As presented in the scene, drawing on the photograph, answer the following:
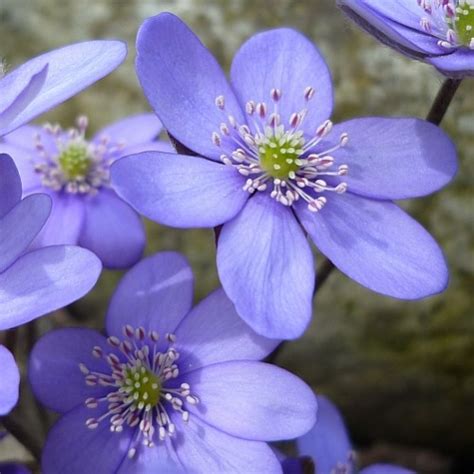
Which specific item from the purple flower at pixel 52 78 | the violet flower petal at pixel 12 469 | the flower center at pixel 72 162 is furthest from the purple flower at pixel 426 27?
the violet flower petal at pixel 12 469

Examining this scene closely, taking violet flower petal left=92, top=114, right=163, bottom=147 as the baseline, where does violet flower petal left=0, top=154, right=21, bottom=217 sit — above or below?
above

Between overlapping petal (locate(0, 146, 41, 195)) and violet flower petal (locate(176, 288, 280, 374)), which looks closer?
violet flower petal (locate(176, 288, 280, 374))

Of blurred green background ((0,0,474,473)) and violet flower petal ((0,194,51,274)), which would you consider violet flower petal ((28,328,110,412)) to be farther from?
blurred green background ((0,0,474,473))

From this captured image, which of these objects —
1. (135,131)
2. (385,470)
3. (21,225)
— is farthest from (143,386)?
(135,131)

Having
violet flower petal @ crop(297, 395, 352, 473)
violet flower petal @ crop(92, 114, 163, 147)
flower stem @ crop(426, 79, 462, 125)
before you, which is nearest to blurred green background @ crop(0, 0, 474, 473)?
violet flower petal @ crop(92, 114, 163, 147)

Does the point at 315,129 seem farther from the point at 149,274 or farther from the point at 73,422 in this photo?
the point at 73,422

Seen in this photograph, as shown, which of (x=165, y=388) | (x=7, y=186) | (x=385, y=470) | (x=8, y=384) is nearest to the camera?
(x=8, y=384)

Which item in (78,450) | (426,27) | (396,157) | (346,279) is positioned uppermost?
(426,27)

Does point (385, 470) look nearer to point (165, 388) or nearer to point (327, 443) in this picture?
point (327, 443)
